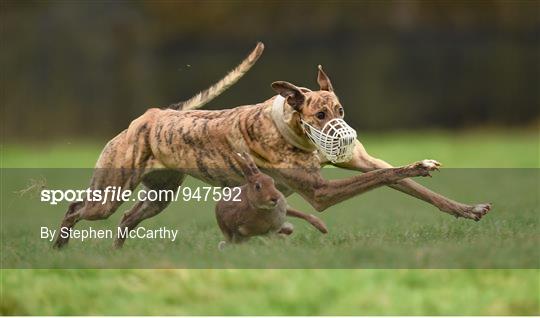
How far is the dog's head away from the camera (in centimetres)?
591

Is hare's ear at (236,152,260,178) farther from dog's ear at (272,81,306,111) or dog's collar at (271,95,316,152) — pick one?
dog's ear at (272,81,306,111)

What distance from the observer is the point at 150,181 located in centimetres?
667

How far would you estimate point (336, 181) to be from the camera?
604 centimetres

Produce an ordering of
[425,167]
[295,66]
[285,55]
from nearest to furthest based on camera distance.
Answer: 1. [425,167]
2. [295,66]
3. [285,55]

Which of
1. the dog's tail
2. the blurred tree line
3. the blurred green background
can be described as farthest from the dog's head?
the blurred tree line

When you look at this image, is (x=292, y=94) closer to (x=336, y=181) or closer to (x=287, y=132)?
(x=287, y=132)

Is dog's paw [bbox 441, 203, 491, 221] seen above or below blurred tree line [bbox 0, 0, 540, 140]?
below

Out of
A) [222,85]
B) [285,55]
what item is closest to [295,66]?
[285,55]

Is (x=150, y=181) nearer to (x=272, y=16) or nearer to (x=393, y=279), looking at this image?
(x=393, y=279)

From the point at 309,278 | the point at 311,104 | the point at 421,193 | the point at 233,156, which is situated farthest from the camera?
the point at 421,193

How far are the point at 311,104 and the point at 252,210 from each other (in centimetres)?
75

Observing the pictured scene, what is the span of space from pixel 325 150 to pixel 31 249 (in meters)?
2.23

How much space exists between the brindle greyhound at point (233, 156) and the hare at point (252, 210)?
0.15 m

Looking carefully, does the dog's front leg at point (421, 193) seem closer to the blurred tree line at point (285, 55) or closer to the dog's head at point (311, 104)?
the dog's head at point (311, 104)
